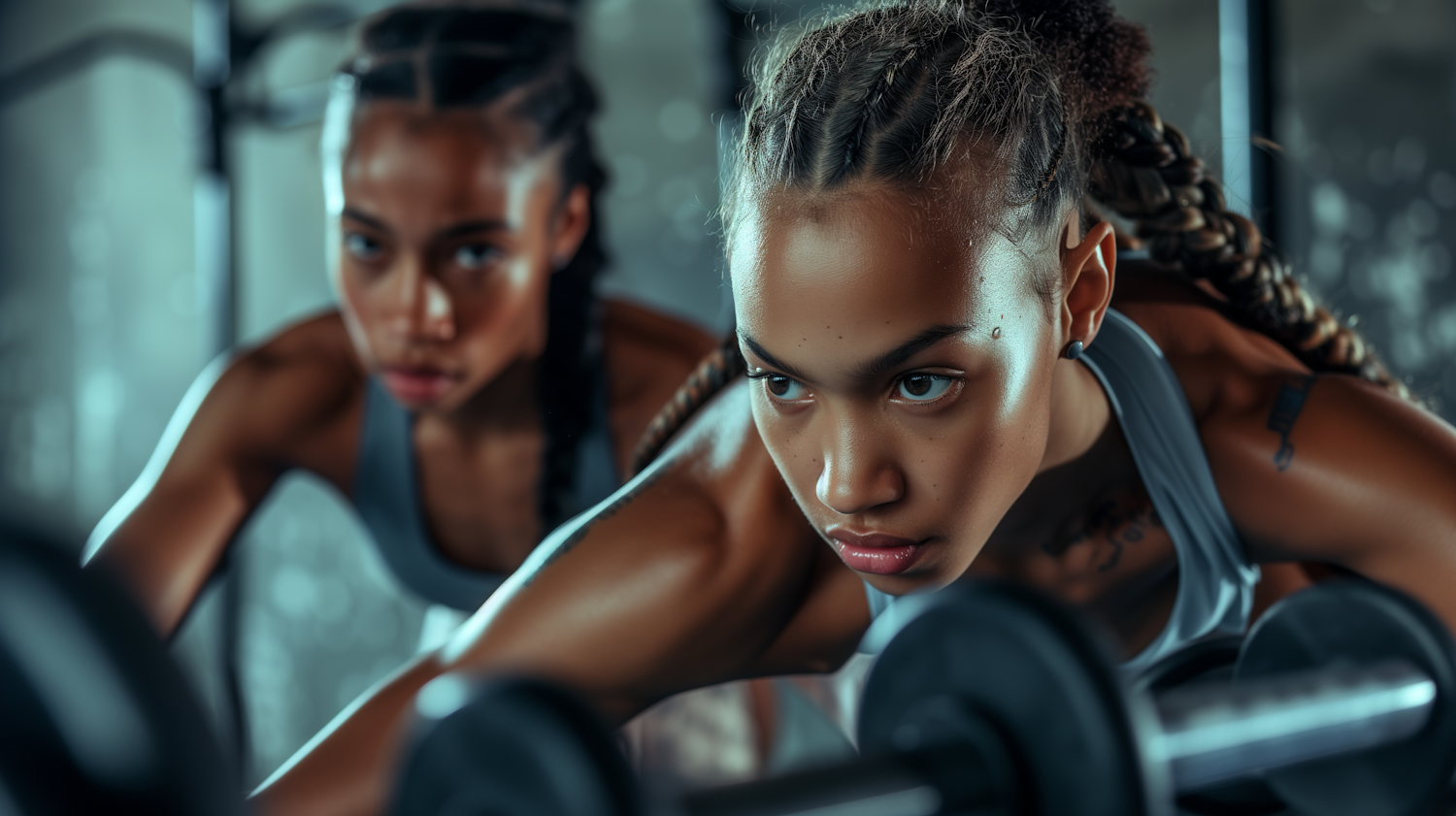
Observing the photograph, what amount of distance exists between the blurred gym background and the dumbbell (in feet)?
2.14

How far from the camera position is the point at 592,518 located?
478mm

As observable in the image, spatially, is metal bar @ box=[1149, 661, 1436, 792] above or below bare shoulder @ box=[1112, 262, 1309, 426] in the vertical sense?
below

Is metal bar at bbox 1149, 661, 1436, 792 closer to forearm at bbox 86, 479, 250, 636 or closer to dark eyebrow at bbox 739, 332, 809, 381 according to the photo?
dark eyebrow at bbox 739, 332, 809, 381

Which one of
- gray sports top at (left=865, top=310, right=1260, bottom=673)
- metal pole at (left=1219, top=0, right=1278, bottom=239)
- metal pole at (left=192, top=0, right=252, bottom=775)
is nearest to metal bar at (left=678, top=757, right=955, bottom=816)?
gray sports top at (left=865, top=310, right=1260, bottom=673)

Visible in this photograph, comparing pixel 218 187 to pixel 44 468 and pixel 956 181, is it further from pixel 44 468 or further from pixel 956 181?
pixel 44 468

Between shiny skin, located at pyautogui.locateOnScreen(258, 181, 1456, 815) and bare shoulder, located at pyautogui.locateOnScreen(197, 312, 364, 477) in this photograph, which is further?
bare shoulder, located at pyautogui.locateOnScreen(197, 312, 364, 477)

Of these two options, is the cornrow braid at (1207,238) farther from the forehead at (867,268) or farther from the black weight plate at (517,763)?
the black weight plate at (517,763)

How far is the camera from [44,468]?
77.7 inches

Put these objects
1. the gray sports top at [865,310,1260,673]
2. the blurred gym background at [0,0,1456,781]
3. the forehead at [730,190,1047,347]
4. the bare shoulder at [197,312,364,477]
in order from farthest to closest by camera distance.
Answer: the blurred gym background at [0,0,1456,781] < the bare shoulder at [197,312,364,477] < the gray sports top at [865,310,1260,673] < the forehead at [730,190,1047,347]

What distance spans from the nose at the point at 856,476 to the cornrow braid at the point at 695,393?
6.2 inches

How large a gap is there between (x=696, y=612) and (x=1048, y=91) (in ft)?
0.70

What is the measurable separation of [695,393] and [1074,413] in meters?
0.17

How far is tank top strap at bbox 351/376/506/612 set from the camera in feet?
2.70

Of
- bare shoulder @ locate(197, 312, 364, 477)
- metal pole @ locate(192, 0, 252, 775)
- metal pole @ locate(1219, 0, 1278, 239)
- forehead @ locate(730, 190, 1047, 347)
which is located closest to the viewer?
forehead @ locate(730, 190, 1047, 347)
